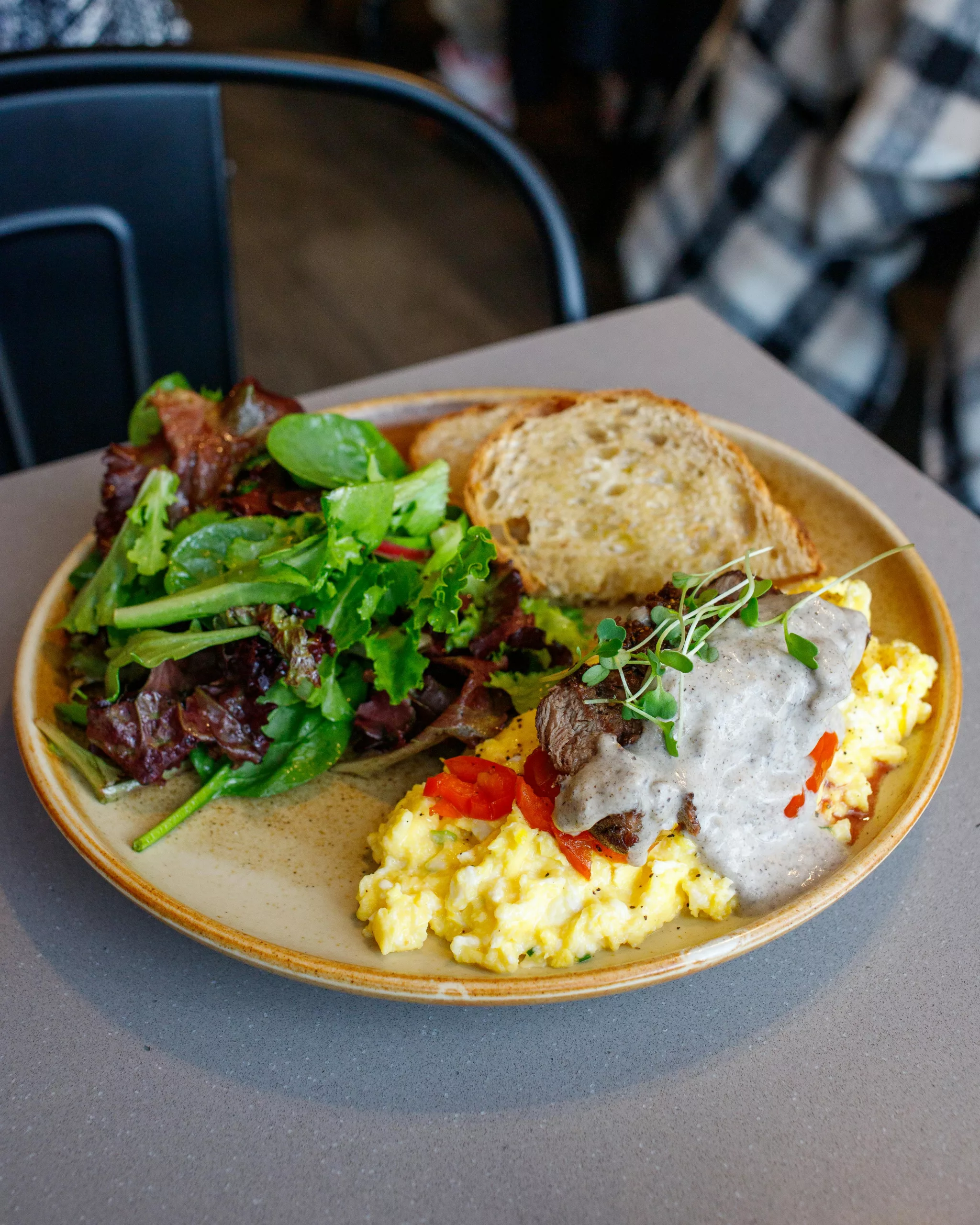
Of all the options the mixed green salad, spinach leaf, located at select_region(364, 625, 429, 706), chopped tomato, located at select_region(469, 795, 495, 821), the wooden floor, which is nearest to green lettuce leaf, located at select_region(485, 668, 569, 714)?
the mixed green salad

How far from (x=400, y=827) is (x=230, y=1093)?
0.35 m

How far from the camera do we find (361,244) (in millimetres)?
5449

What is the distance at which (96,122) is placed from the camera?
2221 mm

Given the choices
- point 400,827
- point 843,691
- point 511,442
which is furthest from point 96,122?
point 843,691

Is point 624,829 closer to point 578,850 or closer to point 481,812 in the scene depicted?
point 578,850

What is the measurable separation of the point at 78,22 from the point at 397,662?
2919 mm

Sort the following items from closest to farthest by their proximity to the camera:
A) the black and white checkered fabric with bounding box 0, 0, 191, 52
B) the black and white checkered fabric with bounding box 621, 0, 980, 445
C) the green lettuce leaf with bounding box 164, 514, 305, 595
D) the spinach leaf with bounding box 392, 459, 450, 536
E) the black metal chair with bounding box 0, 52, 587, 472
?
the green lettuce leaf with bounding box 164, 514, 305, 595 → the spinach leaf with bounding box 392, 459, 450, 536 → the black metal chair with bounding box 0, 52, 587, 472 → the black and white checkered fabric with bounding box 621, 0, 980, 445 → the black and white checkered fabric with bounding box 0, 0, 191, 52

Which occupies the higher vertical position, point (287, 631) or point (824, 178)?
point (824, 178)

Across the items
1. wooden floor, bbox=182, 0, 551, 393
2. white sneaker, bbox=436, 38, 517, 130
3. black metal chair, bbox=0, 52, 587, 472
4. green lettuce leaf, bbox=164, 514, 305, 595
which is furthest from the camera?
white sneaker, bbox=436, 38, 517, 130

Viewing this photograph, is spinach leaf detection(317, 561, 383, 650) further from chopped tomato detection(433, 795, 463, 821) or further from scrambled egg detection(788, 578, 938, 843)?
scrambled egg detection(788, 578, 938, 843)

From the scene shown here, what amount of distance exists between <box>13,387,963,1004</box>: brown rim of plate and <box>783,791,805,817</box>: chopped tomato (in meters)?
0.09

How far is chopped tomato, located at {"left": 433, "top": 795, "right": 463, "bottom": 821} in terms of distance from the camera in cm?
128

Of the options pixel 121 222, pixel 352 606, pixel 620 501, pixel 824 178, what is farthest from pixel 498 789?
pixel 824 178

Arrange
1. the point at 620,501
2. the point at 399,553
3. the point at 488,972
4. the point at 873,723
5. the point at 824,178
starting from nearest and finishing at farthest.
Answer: the point at 488,972 < the point at 873,723 < the point at 399,553 < the point at 620,501 < the point at 824,178
